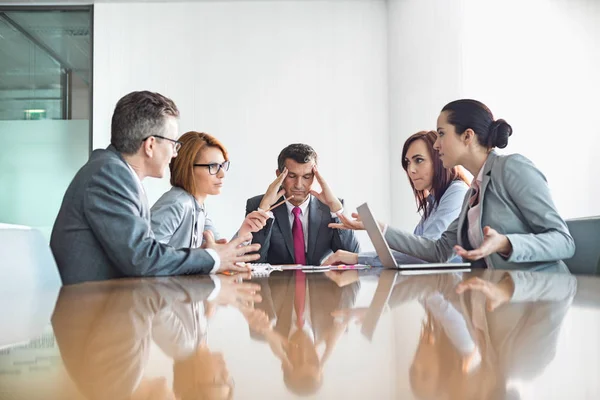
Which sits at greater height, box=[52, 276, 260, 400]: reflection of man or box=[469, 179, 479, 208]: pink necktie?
box=[469, 179, 479, 208]: pink necktie

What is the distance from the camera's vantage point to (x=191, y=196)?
276 centimetres

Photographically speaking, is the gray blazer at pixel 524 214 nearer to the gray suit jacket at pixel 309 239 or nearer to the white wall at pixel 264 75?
the gray suit jacket at pixel 309 239

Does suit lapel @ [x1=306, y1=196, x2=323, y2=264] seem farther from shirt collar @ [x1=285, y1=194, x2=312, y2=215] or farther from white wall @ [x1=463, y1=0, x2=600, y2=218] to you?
white wall @ [x1=463, y1=0, x2=600, y2=218]

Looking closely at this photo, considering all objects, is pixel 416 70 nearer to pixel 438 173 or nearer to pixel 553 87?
pixel 553 87

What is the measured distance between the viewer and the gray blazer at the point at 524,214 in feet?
5.84

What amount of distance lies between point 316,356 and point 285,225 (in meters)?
2.93

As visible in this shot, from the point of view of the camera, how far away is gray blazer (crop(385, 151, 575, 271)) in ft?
5.84

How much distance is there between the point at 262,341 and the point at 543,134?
3.90m

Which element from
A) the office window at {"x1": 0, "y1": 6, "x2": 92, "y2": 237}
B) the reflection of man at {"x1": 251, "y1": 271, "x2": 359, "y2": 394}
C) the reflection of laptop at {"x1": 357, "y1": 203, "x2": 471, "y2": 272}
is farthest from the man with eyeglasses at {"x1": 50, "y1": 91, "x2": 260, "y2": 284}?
the office window at {"x1": 0, "y1": 6, "x2": 92, "y2": 237}

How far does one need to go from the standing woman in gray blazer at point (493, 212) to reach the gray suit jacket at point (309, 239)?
2.74ft

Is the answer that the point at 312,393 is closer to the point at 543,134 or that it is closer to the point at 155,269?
the point at 155,269

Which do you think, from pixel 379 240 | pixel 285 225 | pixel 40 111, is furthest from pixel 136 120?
pixel 40 111

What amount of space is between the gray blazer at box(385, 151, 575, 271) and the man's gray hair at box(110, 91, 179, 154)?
112 centimetres

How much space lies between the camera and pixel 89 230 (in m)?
1.72
